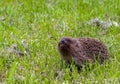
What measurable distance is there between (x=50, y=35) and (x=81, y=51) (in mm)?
1542

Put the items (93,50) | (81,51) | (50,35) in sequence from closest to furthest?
(81,51)
(93,50)
(50,35)

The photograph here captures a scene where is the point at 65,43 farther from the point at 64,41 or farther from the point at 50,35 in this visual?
the point at 50,35

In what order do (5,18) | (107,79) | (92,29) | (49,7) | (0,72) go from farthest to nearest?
(49,7)
(5,18)
(92,29)
(0,72)
(107,79)

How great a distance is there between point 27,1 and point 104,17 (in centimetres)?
199

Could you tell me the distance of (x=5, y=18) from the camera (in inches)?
350

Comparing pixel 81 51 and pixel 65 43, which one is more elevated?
pixel 65 43

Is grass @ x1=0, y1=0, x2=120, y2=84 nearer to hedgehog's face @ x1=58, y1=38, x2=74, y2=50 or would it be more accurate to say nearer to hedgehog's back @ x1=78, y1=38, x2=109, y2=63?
hedgehog's back @ x1=78, y1=38, x2=109, y2=63

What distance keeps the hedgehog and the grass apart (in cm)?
13

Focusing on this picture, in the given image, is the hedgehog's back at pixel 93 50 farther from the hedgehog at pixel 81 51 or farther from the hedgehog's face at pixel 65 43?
the hedgehog's face at pixel 65 43

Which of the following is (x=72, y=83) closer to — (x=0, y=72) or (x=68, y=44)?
(x=68, y=44)

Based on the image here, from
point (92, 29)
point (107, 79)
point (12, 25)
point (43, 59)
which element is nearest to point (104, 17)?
point (92, 29)

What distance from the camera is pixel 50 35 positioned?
26.1ft

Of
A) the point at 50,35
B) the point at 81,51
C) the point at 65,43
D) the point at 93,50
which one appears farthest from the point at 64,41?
the point at 50,35

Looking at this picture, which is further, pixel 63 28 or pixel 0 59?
pixel 63 28
